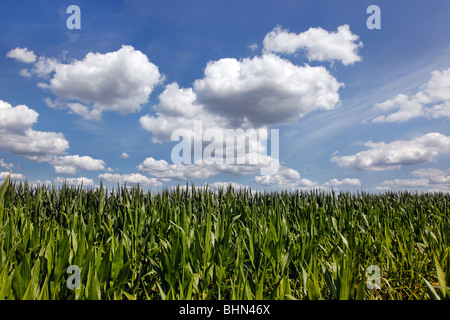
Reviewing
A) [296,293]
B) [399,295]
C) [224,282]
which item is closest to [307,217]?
[399,295]

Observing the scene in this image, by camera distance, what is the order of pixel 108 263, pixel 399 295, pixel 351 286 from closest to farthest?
pixel 351 286, pixel 108 263, pixel 399 295

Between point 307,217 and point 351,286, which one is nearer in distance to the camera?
point 351,286

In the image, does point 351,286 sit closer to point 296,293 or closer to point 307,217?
point 296,293

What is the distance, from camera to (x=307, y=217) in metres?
5.02
